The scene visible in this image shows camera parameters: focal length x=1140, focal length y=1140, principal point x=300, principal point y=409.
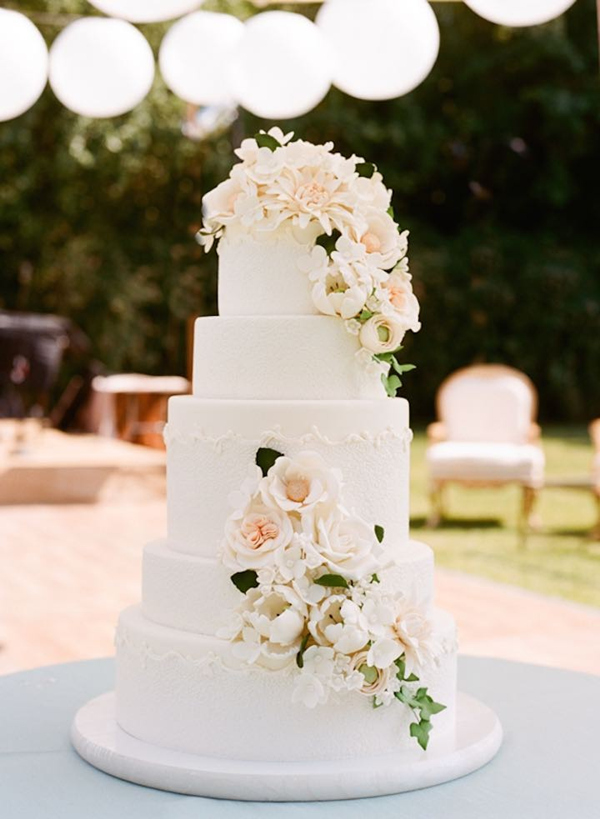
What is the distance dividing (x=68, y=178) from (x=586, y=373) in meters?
9.28

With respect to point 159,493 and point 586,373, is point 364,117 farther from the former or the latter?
point 159,493

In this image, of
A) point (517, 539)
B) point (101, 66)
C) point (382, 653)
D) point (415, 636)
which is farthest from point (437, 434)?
point (382, 653)

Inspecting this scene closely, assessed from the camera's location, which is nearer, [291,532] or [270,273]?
[291,532]

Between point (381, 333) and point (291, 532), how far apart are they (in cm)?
47

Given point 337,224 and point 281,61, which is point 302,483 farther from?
point 281,61

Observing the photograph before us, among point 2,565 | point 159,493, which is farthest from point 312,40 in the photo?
point 159,493

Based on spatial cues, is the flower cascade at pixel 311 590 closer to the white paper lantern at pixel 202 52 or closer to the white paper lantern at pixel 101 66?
the white paper lantern at pixel 101 66

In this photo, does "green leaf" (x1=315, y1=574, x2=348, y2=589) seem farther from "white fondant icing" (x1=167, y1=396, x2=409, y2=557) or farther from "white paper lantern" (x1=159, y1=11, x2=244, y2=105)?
"white paper lantern" (x1=159, y1=11, x2=244, y2=105)

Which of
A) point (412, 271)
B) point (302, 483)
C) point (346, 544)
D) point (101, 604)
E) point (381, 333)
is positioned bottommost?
point (101, 604)

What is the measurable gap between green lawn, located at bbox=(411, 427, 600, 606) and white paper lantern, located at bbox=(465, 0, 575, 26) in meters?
3.48

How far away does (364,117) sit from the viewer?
18719mm

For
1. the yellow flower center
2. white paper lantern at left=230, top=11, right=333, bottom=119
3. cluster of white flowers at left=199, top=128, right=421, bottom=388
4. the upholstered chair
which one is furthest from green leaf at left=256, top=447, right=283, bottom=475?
the upholstered chair

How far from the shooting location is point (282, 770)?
7.08 feet

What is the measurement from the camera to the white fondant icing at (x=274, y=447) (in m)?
2.29
